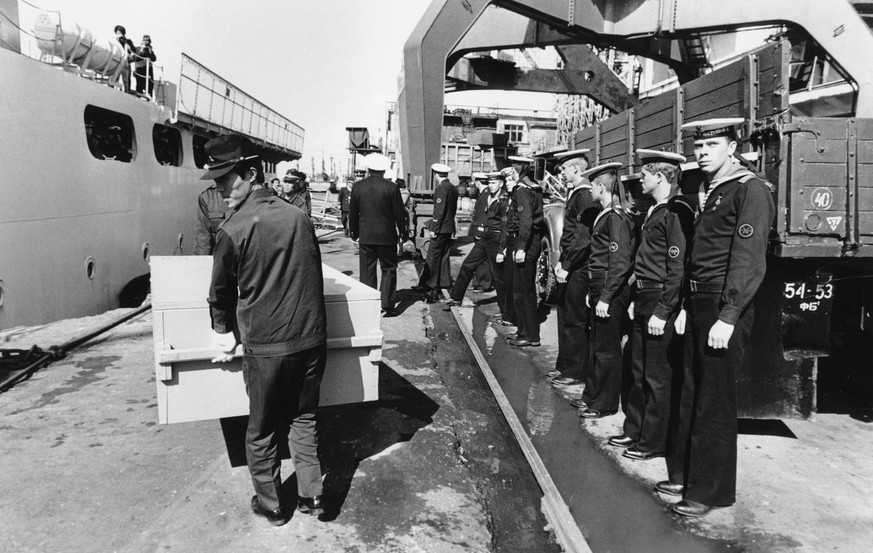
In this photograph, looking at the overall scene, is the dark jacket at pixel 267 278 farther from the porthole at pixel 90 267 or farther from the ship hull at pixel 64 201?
the porthole at pixel 90 267

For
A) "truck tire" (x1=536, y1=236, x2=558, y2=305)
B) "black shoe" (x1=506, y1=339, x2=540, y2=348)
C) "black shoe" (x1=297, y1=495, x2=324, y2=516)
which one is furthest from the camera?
"truck tire" (x1=536, y1=236, x2=558, y2=305)

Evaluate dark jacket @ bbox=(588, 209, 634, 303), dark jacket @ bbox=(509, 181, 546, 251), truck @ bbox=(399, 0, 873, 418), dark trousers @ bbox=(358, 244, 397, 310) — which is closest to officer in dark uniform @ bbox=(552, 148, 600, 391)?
dark jacket @ bbox=(588, 209, 634, 303)

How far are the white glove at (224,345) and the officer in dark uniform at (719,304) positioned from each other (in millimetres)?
2413

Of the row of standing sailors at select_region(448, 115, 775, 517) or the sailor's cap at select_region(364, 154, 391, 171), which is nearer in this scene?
the row of standing sailors at select_region(448, 115, 775, 517)

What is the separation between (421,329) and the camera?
7.27 m

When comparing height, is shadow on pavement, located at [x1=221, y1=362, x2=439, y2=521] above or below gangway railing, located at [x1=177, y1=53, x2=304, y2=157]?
below

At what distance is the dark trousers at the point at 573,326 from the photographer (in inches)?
205

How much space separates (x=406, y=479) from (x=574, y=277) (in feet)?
8.09

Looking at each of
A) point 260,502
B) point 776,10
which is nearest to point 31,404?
point 260,502

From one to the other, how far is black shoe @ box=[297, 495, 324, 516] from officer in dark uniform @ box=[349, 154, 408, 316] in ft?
14.8

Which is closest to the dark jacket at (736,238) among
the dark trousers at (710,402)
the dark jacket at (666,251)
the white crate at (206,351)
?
Answer: the dark trousers at (710,402)

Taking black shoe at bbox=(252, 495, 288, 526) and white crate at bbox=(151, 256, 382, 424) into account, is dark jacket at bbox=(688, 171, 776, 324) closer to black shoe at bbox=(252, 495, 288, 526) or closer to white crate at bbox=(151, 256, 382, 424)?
white crate at bbox=(151, 256, 382, 424)

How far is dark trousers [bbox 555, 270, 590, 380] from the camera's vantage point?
5219 millimetres

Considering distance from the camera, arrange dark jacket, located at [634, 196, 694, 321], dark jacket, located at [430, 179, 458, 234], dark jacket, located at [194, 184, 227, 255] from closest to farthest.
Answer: dark jacket, located at [634, 196, 694, 321], dark jacket, located at [194, 184, 227, 255], dark jacket, located at [430, 179, 458, 234]
